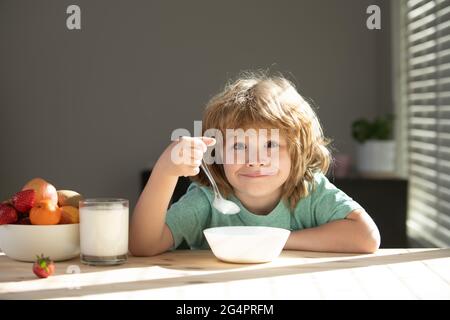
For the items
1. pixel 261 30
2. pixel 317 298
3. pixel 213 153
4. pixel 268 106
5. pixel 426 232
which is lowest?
pixel 426 232

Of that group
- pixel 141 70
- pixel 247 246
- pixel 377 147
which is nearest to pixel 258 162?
pixel 247 246

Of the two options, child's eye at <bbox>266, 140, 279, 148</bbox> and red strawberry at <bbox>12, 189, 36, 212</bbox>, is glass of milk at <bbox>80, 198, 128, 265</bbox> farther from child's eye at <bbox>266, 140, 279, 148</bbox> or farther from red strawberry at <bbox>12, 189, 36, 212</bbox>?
child's eye at <bbox>266, 140, 279, 148</bbox>

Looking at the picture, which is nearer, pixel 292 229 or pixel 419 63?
pixel 292 229

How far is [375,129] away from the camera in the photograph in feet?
11.5

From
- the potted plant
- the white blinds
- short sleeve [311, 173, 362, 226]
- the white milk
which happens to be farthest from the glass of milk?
the potted plant

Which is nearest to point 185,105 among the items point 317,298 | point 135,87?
point 135,87

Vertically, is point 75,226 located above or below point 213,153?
below

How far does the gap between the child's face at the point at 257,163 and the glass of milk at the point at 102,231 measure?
29 centimetres

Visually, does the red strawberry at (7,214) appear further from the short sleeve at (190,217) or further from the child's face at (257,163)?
the child's face at (257,163)

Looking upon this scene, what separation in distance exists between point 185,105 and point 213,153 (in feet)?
7.50

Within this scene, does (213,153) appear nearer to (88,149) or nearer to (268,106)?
(268,106)

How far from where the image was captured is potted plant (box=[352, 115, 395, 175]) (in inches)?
137

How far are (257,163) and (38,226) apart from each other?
435 millimetres

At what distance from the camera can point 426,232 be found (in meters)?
3.10
